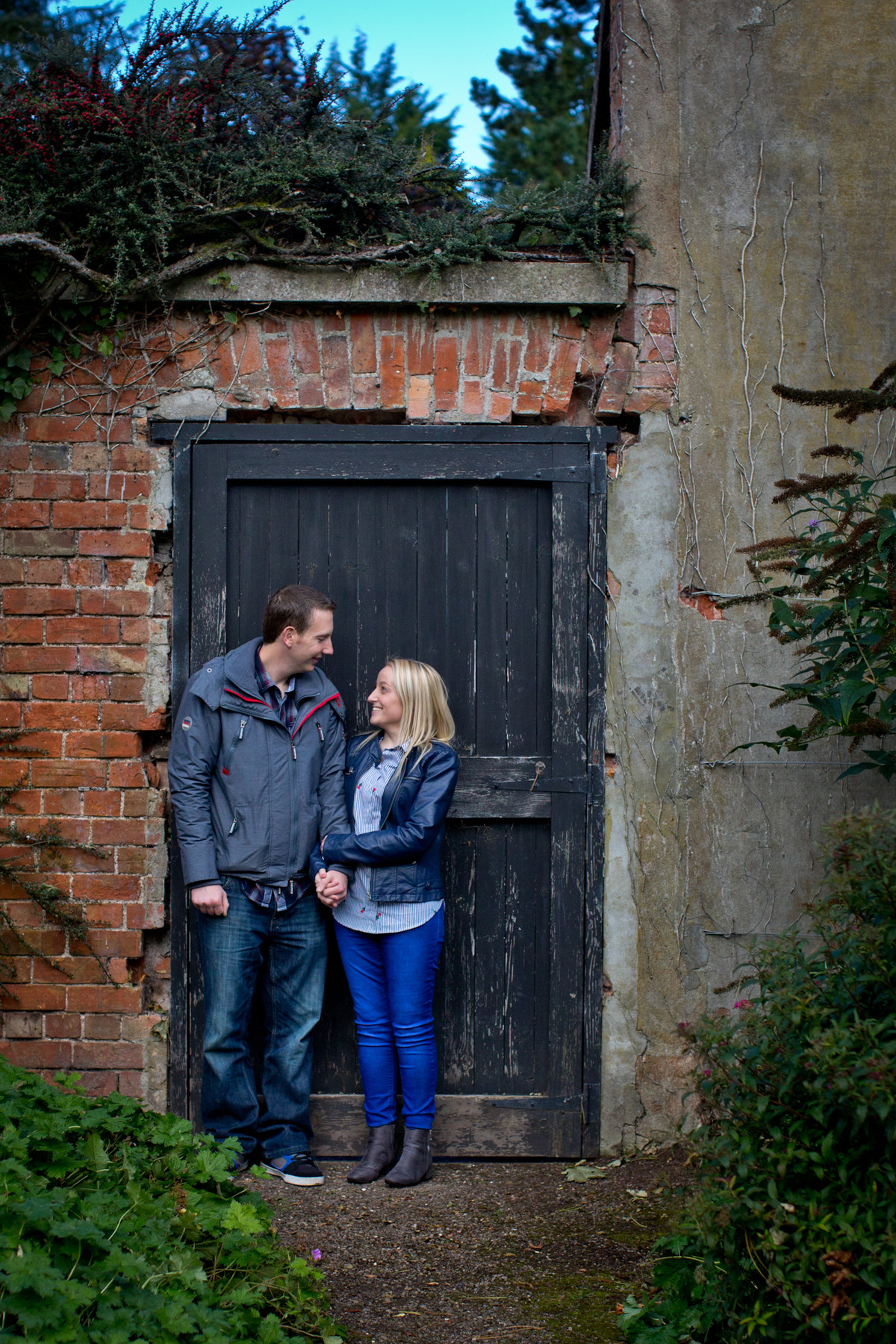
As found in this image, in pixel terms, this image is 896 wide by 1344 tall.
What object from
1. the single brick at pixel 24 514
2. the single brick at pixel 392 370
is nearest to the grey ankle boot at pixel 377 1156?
the single brick at pixel 24 514

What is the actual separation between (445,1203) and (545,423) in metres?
2.86

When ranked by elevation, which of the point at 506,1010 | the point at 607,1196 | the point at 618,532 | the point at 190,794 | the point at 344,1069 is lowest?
the point at 607,1196

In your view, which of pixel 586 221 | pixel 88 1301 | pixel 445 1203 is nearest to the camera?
pixel 88 1301

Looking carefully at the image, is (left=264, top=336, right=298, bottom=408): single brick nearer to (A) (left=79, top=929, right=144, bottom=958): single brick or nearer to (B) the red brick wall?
(B) the red brick wall

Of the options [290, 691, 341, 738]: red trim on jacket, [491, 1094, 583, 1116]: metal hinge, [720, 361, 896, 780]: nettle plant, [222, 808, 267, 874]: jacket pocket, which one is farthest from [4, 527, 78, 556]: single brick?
[491, 1094, 583, 1116]: metal hinge

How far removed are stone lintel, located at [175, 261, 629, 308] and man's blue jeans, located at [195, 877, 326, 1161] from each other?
218 cm

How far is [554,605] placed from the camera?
3770 mm

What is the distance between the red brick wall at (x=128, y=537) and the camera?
3689 millimetres

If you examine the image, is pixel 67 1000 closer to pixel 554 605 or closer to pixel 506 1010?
pixel 506 1010

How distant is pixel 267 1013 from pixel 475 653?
1.57 meters

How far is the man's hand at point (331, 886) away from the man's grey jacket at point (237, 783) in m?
0.11

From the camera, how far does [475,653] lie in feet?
12.5

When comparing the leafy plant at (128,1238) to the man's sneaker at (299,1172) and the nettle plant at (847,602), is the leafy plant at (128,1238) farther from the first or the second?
the nettle plant at (847,602)

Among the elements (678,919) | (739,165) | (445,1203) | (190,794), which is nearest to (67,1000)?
(190,794)
